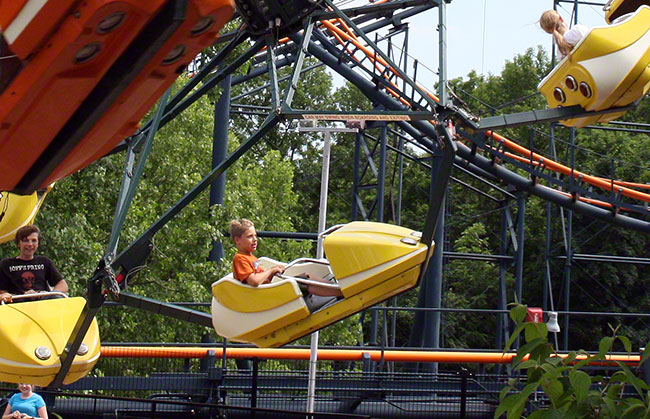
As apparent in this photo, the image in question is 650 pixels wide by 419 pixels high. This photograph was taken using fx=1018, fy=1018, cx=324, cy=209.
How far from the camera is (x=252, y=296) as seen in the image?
641 cm

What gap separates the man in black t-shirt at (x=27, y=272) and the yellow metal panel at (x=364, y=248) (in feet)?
6.53

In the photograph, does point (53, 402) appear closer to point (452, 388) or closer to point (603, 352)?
point (452, 388)

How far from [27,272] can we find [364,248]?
95.2 inches

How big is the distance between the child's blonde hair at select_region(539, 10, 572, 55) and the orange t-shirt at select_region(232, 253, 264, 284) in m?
2.56

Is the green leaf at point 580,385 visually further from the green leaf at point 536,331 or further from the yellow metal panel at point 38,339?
the yellow metal panel at point 38,339

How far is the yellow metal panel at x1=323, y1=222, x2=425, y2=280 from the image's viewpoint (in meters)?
6.10

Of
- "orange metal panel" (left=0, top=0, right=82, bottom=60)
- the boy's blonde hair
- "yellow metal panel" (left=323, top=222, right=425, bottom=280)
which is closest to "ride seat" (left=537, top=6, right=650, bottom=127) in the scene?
"yellow metal panel" (left=323, top=222, right=425, bottom=280)

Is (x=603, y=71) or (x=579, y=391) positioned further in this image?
(x=603, y=71)

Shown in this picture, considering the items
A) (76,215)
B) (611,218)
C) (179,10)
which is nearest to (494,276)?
(611,218)

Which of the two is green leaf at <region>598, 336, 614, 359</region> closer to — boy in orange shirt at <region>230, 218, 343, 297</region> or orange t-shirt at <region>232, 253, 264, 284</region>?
boy in orange shirt at <region>230, 218, 343, 297</region>

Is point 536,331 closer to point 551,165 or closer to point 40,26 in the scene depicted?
point 40,26

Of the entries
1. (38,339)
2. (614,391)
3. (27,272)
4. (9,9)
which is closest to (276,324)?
(38,339)

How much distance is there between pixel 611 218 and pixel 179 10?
11.8m

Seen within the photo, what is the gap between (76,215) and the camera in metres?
14.7
